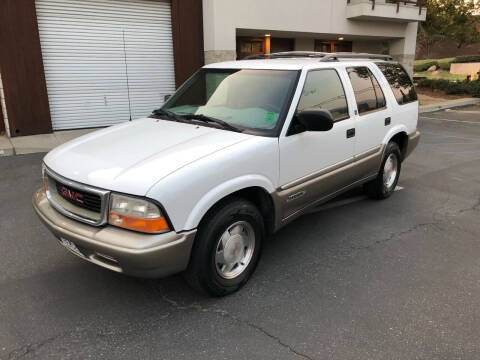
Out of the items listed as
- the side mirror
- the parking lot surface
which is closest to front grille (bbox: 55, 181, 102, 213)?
the parking lot surface

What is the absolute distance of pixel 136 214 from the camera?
2705 millimetres

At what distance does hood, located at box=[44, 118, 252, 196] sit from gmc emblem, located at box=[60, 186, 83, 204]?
0.34 ft

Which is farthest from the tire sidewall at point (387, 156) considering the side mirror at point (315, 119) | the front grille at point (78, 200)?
the front grille at point (78, 200)

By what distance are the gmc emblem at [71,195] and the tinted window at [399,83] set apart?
4.02 meters

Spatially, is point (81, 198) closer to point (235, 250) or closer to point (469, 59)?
point (235, 250)

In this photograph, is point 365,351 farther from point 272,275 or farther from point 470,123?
point 470,123

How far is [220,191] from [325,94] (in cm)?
176

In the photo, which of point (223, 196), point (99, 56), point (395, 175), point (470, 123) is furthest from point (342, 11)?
point (223, 196)

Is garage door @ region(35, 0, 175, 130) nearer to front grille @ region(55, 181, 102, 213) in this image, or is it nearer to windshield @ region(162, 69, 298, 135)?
windshield @ region(162, 69, 298, 135)

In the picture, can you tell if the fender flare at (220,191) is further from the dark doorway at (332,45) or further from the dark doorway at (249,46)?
the dark doorway at (332,45)

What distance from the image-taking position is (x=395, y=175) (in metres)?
5.73

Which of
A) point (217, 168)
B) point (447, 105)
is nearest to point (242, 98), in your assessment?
point (217, 168)

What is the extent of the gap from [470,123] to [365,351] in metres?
12.6

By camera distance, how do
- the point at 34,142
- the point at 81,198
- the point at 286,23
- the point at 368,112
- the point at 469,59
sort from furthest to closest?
the point at 469,59
the point at 286,23
the point at 34,142
the point at 368,112
the point at 81,198
